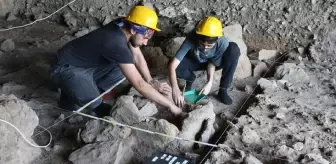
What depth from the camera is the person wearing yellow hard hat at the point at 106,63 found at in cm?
289

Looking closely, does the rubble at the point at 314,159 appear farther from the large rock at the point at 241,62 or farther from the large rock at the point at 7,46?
the large rock at the point at 7,46

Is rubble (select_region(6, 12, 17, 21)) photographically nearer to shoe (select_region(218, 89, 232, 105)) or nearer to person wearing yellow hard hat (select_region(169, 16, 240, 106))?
person wearing yellow hard hat (select_region(169, 16, 240, 106))

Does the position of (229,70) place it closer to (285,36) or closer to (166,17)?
(285,36)

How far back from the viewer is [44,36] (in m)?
5.39

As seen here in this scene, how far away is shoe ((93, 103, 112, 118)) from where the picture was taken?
3.29m

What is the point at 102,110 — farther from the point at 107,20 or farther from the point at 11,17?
the point at 11,17

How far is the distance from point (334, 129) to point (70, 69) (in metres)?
2.15

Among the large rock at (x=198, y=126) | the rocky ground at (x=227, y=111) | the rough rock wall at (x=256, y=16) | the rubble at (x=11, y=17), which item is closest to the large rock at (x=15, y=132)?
the rocky ground at (x=227, y=111)

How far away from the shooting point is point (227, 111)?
11.2 ft

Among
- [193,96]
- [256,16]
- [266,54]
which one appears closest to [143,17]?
[193,96]

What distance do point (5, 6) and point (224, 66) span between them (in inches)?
155

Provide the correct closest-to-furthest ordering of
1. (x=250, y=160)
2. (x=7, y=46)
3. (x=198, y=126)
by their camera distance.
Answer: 1. (x=250, y=160)
2. (x=198, y=126)
3. (x=7, y=46)

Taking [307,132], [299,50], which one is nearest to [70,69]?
[307,132]

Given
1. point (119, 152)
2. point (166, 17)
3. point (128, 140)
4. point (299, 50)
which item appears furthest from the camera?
point (166, 17)
